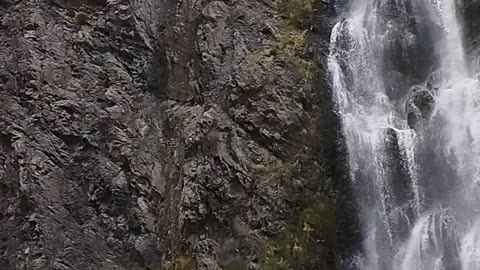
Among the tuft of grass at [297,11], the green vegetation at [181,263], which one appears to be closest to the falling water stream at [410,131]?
the tuft of grass at [297,11]

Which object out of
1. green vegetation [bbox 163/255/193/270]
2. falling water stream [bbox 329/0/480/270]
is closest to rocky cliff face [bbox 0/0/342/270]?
green vegetation [bbox 163/255/193/270]

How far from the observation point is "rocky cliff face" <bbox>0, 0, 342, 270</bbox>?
12289mm

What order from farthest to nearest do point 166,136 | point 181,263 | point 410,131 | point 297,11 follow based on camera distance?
point 297,11
point 166,136
point 181,263
point 410,131

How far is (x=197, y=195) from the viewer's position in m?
12.6

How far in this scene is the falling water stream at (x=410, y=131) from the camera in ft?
35.9

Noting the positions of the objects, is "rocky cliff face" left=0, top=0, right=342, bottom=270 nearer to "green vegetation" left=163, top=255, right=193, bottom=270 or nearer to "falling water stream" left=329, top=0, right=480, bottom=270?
"green vegetation" left=163, top=255, right=193, bottom=270

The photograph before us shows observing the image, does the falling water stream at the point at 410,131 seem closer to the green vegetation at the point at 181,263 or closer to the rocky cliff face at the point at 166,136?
the rocky cliff face at the point at 166,136

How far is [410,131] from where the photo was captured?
39.2 ft

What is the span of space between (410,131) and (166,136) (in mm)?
5412

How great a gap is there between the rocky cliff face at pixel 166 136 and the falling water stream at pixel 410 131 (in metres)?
0.59

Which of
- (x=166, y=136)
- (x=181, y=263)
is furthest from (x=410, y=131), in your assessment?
(x=166, y=136)

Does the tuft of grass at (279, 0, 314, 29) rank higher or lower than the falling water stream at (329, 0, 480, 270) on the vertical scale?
higher

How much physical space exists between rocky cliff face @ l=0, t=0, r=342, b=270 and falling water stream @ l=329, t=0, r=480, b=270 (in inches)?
23.2

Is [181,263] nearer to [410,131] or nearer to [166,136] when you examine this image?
[166,136]
